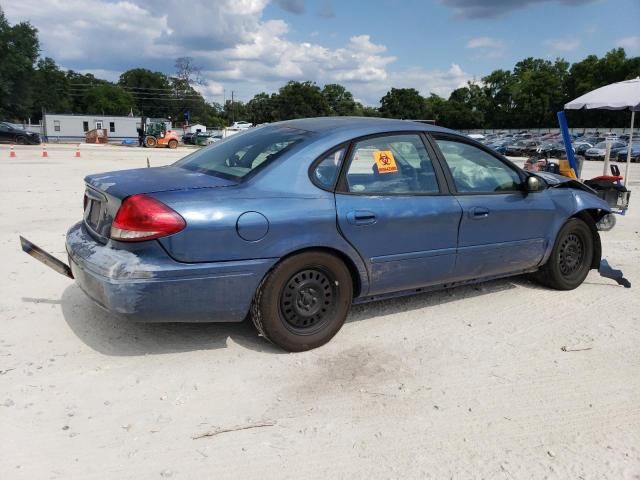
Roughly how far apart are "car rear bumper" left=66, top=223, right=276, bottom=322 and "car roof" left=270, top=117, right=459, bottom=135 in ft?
3.80

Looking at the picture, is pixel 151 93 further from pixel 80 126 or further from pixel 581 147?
pixel 581 147

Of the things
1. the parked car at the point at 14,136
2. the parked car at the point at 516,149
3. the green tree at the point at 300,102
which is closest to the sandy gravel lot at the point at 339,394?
the parked car at the point at 14,136

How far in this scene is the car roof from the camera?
13.0ft

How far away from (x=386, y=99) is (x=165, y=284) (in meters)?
121

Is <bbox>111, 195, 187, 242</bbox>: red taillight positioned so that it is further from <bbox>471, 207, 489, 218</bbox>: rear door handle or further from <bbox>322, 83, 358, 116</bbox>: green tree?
<bbox>322, 83, 358, 116</bbox>: green tree

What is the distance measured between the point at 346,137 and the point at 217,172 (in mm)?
946

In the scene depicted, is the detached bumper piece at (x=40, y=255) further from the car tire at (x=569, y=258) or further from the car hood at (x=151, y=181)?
the car tire at (x=569, y=258)

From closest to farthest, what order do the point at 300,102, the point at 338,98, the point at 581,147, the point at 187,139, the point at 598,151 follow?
1. the point at 598,151
2. the point at 581,147
3. the point at 187,139
4. the point at 300,102
5. the point at 338,98

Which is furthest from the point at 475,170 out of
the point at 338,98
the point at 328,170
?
the point at 338,98

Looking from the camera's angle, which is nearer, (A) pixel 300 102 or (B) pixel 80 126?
(B) pixel 80 126

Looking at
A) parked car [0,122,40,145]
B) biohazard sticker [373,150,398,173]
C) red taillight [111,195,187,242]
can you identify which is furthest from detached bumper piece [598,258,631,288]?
parked car [0,122,40,145]

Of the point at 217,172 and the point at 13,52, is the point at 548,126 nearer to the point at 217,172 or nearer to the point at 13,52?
the point at 13,52

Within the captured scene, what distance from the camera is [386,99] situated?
119562 mm

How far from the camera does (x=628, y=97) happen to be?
434 inches
